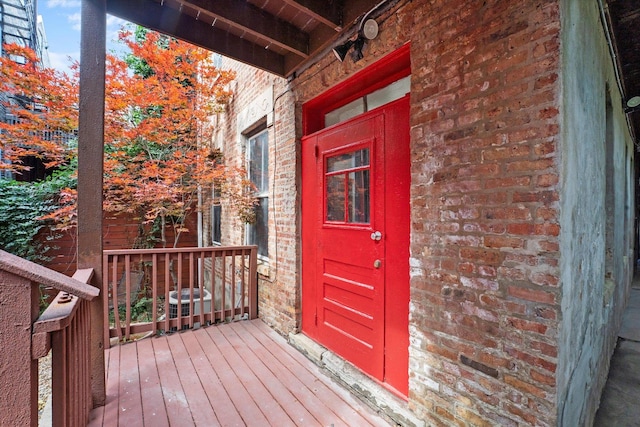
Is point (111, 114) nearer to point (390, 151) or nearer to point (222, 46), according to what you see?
point (222, 46)

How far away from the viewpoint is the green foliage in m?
4.62

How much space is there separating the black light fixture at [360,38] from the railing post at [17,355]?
87.5 inches

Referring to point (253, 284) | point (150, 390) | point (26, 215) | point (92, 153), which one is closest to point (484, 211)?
point (92, 153)

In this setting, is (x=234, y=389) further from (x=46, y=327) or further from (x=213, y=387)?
(x=46, y=327)

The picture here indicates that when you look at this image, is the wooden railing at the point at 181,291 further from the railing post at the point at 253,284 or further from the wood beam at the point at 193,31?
the wood beam at the point at 193,31

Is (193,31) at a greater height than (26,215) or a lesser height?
greater

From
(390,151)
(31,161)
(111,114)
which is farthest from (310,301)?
(31,161)

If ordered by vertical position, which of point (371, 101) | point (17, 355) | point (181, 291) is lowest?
point (181, 291)

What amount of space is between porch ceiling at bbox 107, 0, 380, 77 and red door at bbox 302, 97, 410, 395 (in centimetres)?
79

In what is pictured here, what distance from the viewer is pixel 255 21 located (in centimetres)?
249

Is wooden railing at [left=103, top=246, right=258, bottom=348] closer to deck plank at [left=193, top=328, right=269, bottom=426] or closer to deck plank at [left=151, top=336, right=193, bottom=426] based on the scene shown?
deck plank at [left=151, top=336, right=193, bottom=426]

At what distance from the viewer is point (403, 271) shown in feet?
6.66

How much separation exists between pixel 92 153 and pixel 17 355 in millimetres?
1584

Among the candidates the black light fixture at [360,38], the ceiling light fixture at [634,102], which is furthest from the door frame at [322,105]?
the ceiling light fixture at [634,102]
